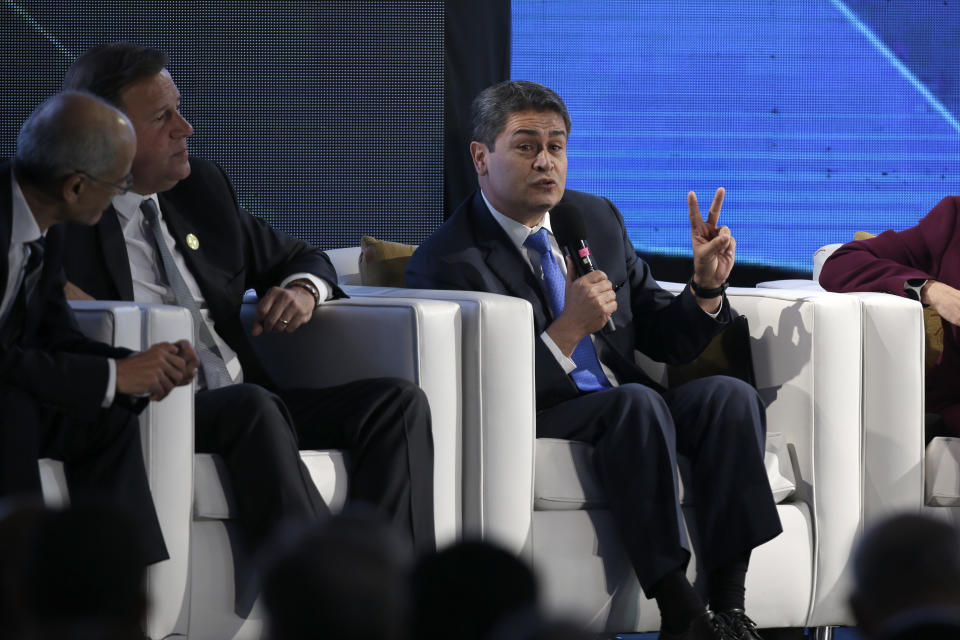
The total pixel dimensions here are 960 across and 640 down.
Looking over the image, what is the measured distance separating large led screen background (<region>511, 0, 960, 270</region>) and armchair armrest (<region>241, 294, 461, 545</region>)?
5.65 ft

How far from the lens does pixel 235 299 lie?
261 centimetres

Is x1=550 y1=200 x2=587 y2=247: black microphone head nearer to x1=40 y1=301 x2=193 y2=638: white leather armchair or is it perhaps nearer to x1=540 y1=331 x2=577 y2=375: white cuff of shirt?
x1=540 y1=331 x2=577 y2=375: white cuff of shirt

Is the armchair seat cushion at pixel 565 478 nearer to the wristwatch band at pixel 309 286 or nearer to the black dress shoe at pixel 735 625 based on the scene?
the black dress shoe at pixel 735 625

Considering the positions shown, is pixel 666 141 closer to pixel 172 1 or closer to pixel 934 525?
pixel 172 1

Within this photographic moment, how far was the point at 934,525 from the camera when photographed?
3.11ft

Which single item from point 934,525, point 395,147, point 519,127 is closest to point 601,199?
point 519,127

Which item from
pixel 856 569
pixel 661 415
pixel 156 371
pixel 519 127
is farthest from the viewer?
pixel 519 127

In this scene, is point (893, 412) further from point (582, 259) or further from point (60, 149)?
point (60, 149)

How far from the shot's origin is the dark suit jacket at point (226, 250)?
258 cm

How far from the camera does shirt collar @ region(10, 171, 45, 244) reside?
1.94 meters

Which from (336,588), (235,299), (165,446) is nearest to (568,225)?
(235,299)

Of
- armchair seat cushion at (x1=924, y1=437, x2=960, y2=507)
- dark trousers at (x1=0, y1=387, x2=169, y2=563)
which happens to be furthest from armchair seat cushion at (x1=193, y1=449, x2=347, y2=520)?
armchair seat cushion at (x1=924, y1=437, x2=960, y2=507)

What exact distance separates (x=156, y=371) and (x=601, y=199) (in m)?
1.35

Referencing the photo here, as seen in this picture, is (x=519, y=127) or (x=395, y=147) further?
(x=395, y=147)
